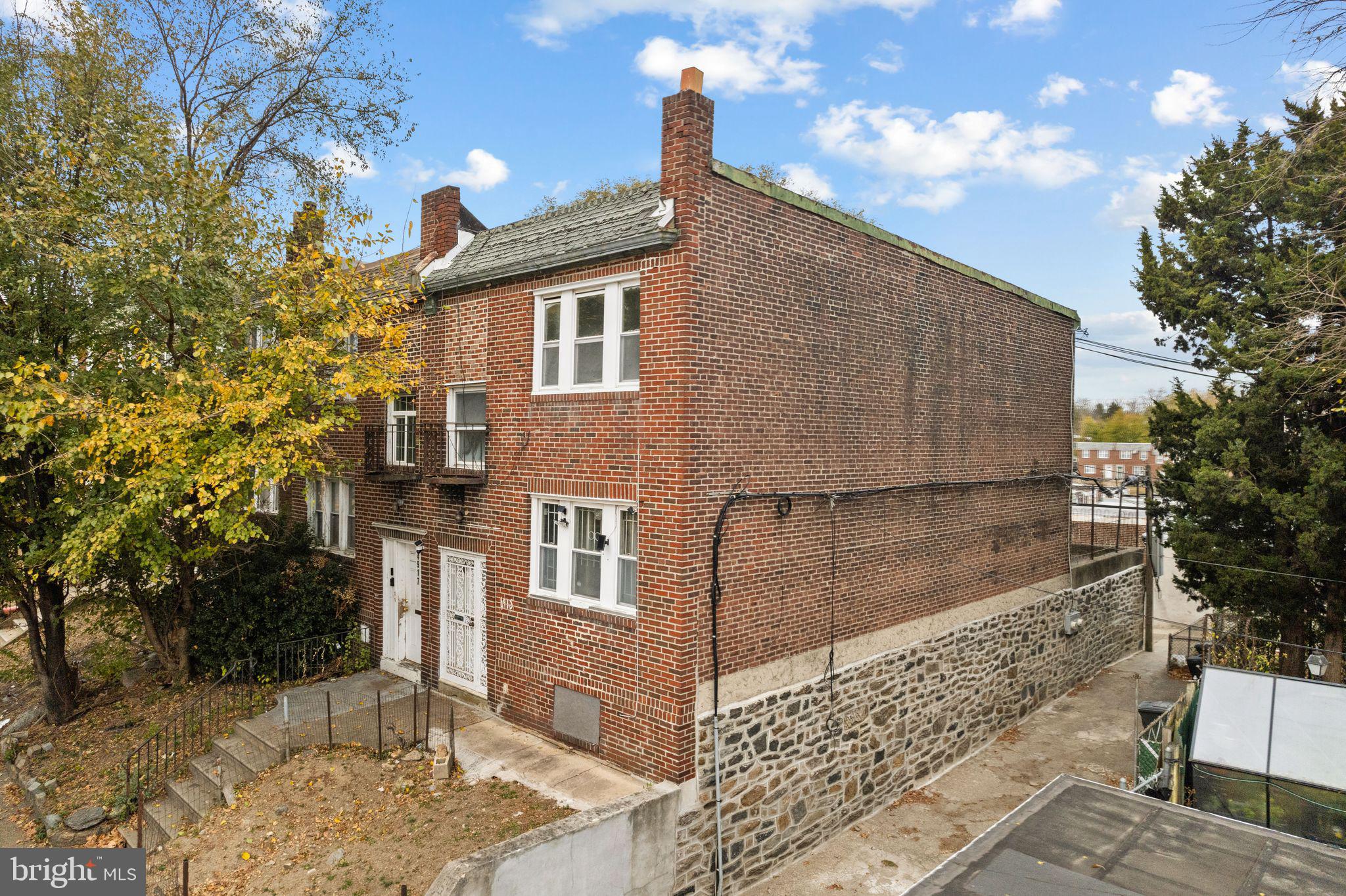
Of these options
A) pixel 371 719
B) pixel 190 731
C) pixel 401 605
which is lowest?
pixel 190 731

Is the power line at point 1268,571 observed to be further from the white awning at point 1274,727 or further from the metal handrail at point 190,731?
the metal handrail at point 190,731

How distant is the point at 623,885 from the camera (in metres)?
8.15

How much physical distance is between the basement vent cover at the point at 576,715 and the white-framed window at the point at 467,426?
150 inches

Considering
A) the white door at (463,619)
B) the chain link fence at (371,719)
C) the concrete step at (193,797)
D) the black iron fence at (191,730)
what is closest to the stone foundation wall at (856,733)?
the chain link fence at (371,719)

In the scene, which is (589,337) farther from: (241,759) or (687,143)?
(241,759)

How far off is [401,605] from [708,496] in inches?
284

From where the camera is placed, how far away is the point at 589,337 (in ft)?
33.7

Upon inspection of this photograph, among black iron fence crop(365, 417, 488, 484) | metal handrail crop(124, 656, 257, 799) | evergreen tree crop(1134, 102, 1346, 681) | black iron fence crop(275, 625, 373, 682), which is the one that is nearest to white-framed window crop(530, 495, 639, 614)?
black iron fence crop(365, 417, 488, 484)

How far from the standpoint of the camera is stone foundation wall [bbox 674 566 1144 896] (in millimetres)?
9422

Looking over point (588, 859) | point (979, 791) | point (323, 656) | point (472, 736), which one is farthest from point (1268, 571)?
point (323, 656)

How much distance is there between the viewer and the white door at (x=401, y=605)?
13391 mm

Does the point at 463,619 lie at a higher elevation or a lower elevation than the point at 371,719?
higher

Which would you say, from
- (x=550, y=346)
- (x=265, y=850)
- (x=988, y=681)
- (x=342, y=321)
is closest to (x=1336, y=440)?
(x=988, y=681)

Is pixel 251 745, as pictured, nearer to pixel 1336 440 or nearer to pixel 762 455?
pixel 762 455
